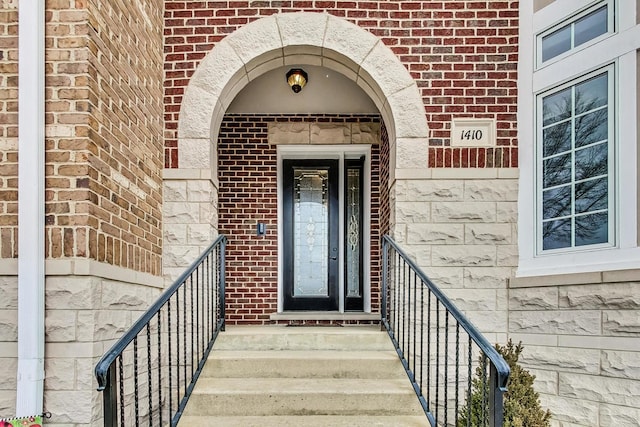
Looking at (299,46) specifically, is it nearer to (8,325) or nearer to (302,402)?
(302,402)

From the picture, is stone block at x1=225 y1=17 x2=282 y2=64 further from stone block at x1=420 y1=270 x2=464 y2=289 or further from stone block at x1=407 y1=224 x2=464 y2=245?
stone block at x1=420 y1=270 x2=464 y2=289

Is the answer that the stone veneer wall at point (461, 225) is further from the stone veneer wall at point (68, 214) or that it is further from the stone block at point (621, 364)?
the stone veneer wall at point (68, 214)

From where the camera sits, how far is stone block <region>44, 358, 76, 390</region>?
2572 millimetres

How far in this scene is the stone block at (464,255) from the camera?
3881 millimetres

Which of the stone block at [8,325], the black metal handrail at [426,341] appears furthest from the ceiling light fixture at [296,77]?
the stone block at [8,325]

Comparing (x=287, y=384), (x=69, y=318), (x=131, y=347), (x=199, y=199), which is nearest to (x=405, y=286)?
(x=287, y=384)

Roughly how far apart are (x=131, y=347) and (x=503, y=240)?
2.74 m

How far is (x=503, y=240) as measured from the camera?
12.7ft

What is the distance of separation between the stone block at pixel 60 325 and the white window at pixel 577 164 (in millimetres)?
3153

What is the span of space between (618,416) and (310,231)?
3431 millimetres

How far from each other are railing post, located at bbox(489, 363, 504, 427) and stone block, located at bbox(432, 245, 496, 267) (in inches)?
65.8

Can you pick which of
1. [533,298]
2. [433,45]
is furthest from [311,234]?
[533,298]

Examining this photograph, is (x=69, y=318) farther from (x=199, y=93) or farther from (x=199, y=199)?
(x=199, y=93)

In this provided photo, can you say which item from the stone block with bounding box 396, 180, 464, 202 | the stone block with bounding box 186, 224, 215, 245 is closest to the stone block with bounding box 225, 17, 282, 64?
the stone block with bounding box 186, 224, 215, 245
